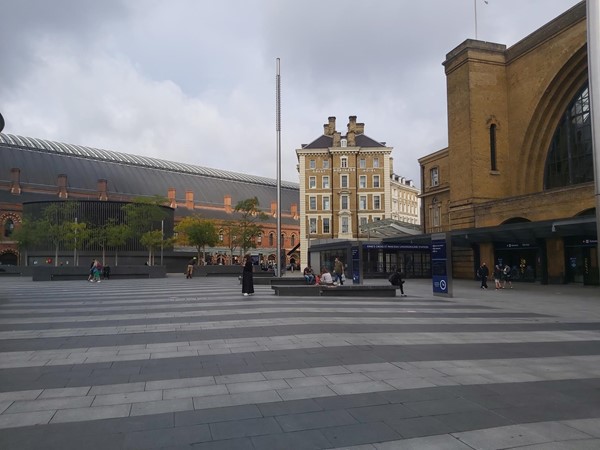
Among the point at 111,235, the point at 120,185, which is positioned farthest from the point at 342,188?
the point at 120,185

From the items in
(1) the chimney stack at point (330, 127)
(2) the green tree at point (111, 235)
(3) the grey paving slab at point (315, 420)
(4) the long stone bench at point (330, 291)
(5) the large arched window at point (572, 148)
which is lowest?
(3) the grey paving slab at point (315, 420)

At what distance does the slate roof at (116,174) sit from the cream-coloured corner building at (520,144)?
6404 centimetres

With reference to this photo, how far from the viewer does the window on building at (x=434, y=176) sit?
48000 millimetres

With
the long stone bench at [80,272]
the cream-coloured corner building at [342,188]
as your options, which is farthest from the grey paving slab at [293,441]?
the cream-coloured corner building at [342,188]

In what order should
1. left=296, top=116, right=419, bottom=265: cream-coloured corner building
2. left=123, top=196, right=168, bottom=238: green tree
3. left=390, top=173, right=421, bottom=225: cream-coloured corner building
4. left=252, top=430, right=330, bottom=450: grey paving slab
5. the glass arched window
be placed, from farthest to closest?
left=390, top=173, right=421, bottom=225: cream-coloured corner building, left=296, top=116, right=419, bottom=265: cream-coloured corner building, the glass arched window, left=123, top=196, right=168, bottom=238: green tree, left=252, top=430, right=330, bottom=450: grey paving slab

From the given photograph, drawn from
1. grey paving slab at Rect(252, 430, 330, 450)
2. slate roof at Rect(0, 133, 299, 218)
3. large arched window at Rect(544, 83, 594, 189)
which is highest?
slate roof at Rect(0, 133, 299, 218)

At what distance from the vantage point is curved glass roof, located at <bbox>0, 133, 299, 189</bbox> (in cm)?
8106

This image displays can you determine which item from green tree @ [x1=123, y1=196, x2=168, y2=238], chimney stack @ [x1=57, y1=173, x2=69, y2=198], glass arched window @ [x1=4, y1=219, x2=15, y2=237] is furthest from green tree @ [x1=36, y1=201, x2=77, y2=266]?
chimney stack @ [x1=57, y1=173, x2=69, y2=198]

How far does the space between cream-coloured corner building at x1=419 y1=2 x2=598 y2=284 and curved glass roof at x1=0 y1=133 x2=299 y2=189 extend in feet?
227

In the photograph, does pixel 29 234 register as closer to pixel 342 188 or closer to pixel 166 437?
pixel 342 188

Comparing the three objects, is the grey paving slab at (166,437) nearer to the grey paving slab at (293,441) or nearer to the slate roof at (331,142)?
the grey paving slab at (293,441)

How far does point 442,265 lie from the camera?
2097 centimetres

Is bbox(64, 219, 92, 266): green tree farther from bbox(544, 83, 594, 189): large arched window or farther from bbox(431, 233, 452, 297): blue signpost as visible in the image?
bbox(544, 83, 594, 189): large arched window

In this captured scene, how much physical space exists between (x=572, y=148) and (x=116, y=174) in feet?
244
